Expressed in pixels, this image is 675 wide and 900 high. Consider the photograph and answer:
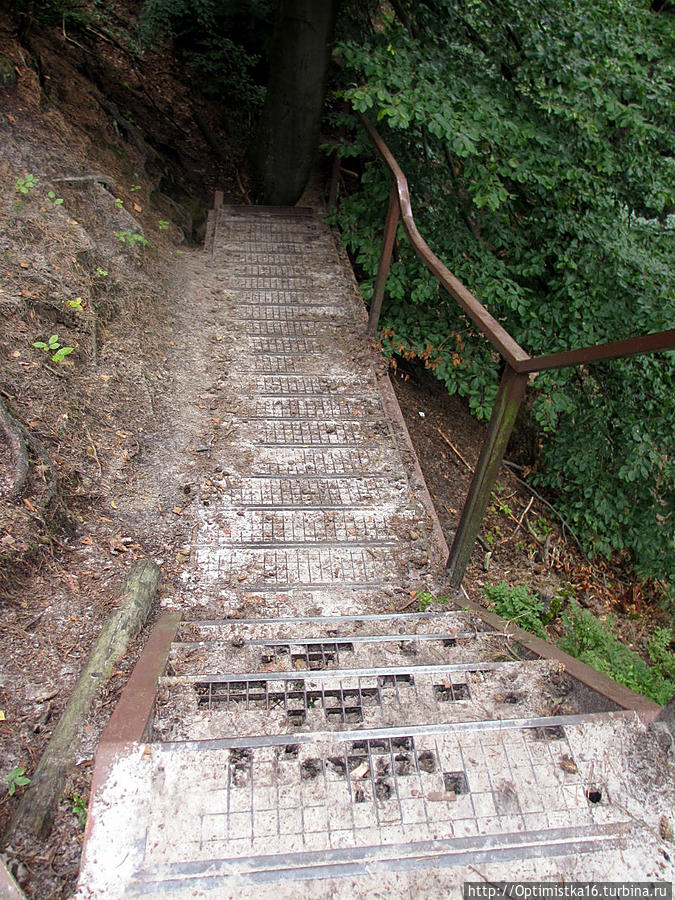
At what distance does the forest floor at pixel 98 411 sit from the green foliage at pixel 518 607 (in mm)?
168

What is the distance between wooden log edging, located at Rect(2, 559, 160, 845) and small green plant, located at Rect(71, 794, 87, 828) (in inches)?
1.7

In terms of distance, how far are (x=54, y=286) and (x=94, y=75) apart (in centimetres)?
368

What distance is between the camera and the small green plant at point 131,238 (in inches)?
170

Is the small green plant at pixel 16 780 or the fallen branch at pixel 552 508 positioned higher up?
the small green plant at pixel 16 780

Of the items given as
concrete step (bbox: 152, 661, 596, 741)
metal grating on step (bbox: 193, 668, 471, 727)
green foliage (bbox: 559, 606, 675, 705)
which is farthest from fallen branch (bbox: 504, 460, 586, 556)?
metal grating on step (bbox: 193, 668, 471, 727)

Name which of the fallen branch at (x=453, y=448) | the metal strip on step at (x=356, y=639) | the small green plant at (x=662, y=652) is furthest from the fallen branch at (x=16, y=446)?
the small green plant at (x=662, y=652)

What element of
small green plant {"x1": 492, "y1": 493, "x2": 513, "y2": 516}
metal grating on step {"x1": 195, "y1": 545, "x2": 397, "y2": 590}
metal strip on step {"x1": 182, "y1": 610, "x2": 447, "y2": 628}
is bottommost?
small green plant {"x1": 492, "y1": 493, "x2": 513, "y2": 516}

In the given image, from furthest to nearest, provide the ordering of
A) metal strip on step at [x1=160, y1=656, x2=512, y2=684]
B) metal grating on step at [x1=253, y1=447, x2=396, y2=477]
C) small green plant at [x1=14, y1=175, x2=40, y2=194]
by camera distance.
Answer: small green plant at [x1=14, y1=175, x2=40, y2=194] → metal grating on step at [x1=253, y1=447, x2=396, y2=477] → metal strip on step at [x1=160, y1=656, x2=512, y2=684]

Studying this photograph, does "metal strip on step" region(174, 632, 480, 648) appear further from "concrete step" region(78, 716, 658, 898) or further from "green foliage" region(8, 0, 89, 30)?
"green foliage" region(8, 0, 89, 30)

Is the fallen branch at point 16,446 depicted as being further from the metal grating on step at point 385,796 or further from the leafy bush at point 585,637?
the leafy bush at point 585,637

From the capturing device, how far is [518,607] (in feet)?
9.72

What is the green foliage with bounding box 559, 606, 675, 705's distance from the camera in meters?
3.33

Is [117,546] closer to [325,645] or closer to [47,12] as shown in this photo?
[325,645]

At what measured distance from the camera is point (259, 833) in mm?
1491
